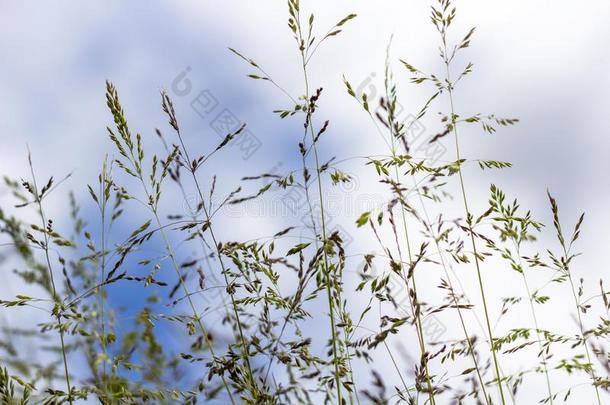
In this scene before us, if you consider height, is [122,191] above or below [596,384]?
above

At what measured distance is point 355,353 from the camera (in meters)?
2.89

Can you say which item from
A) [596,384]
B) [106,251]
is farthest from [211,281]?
[596,384]

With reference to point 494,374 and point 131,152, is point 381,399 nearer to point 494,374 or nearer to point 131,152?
point 494,374

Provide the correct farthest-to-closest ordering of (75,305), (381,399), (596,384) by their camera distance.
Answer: (596,384) → (75,305) → (381,399)

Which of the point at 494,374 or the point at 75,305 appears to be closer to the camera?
the point at 75,305

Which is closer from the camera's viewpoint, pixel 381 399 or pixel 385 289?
pixel 381 399

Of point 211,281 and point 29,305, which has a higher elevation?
point 211,281

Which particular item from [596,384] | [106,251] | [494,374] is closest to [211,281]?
[106,251]

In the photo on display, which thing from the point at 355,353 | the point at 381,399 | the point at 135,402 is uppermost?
the point at 355,353

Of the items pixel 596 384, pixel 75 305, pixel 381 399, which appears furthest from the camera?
pixel 596 384

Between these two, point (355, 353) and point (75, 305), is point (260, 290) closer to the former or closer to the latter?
point (355, 353)

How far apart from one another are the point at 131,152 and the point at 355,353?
1.45 metres

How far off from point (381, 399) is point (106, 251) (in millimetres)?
1390

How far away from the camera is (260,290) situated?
301 cm
